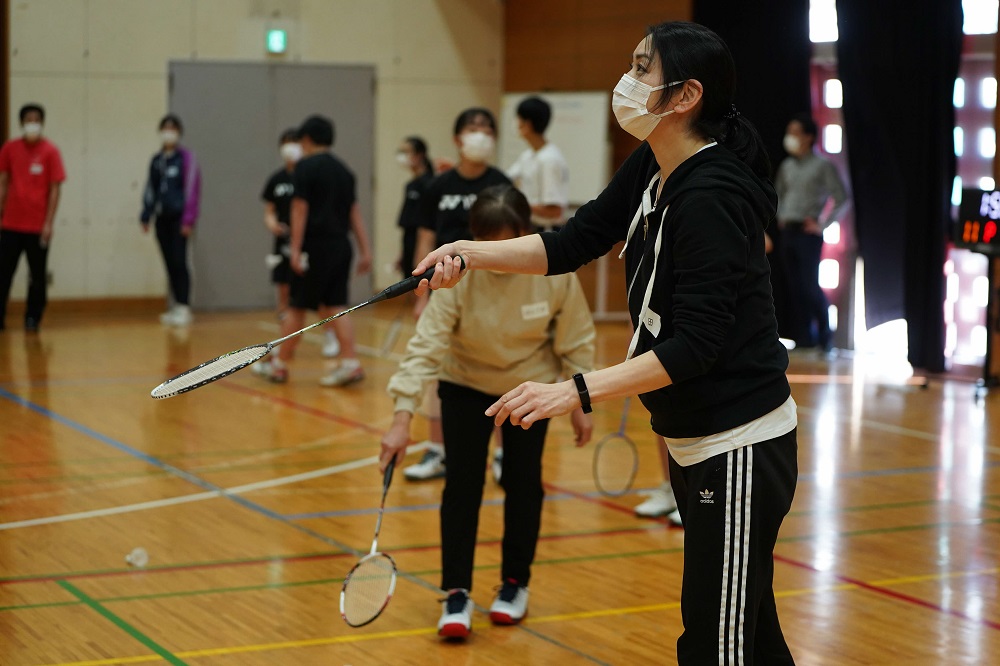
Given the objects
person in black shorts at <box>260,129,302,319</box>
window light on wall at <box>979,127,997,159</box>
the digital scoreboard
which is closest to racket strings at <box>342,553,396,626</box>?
the digital scoreboard

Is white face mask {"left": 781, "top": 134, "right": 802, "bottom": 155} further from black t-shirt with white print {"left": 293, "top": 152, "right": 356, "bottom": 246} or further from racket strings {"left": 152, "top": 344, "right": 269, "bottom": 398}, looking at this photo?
racket strings {"left": 152, "top": 344, "right": 269, "bottom": 398}

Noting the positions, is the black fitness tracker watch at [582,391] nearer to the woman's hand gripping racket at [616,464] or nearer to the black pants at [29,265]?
the woman's hand gripping racket at [616,464]

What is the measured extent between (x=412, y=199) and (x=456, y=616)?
7.67 meters

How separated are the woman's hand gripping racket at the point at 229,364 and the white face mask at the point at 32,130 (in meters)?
9.98

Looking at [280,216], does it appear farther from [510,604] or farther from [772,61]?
[510,604]

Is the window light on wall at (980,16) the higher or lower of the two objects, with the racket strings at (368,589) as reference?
higher

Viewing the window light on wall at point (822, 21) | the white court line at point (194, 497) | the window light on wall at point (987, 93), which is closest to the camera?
the white court line at point (194, 497)

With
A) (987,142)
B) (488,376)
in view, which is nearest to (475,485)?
(488,376)

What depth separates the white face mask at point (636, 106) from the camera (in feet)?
8.79

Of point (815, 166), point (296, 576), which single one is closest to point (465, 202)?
point (296, 576)

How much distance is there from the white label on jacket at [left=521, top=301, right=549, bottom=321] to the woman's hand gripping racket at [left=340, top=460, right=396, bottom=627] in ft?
2.51

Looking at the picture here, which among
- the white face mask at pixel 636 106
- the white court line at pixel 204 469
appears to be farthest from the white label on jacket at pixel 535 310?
the white court line at pixel 204 469

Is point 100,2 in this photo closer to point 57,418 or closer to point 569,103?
point 569,103

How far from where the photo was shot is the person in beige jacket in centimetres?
429
